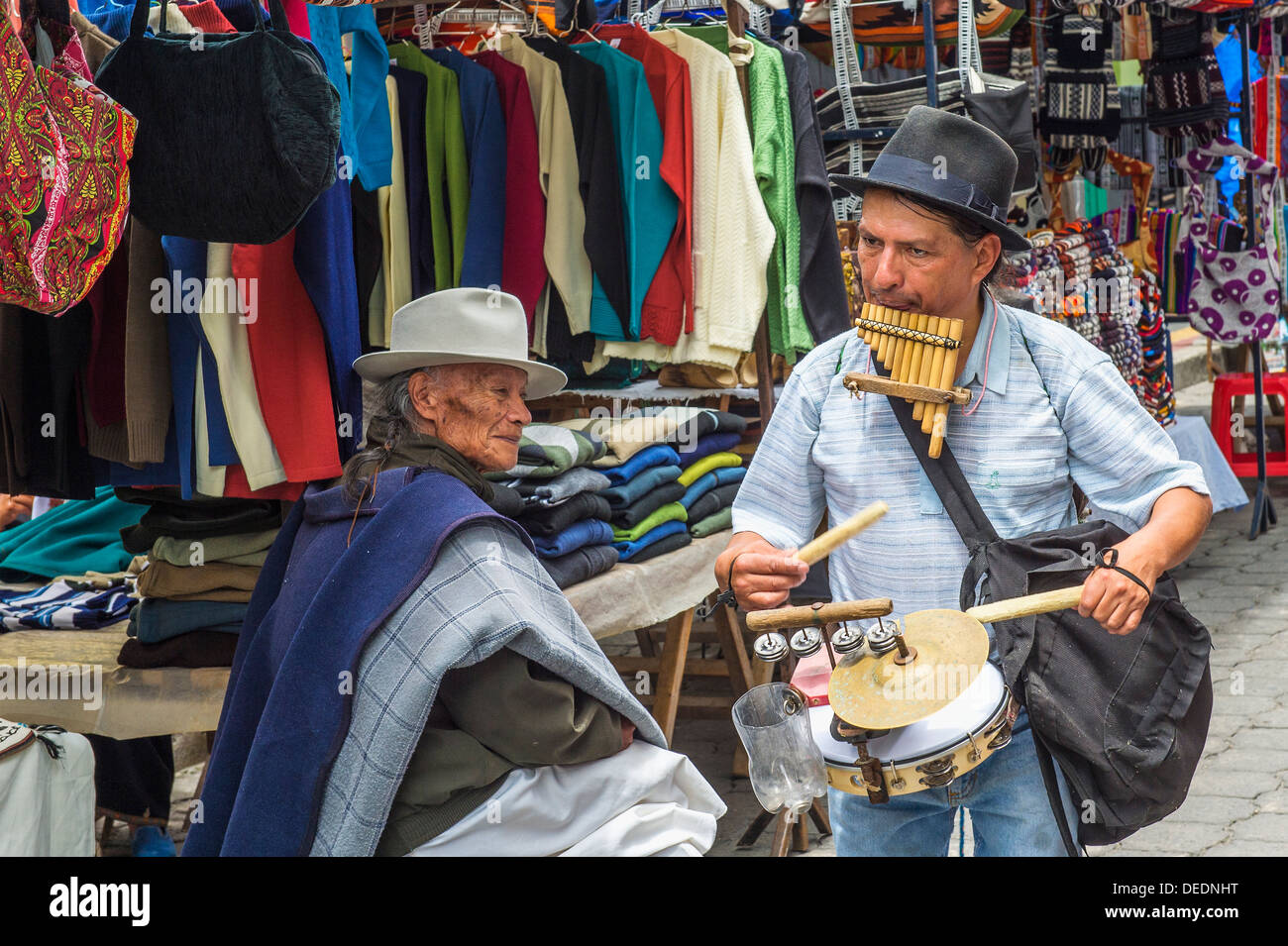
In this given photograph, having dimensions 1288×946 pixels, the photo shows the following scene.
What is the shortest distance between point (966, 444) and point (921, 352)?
193 millimetres

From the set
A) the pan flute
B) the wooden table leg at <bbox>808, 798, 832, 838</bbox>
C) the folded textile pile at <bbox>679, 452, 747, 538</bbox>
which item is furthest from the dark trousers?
the pan flute

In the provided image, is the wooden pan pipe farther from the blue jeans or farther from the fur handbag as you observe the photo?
the fur handbag

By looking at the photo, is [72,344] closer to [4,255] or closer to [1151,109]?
[4,255]

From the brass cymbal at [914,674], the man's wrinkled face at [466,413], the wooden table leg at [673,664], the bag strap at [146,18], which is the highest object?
the bag strap at [146,18]

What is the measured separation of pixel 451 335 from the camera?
9.51 ft

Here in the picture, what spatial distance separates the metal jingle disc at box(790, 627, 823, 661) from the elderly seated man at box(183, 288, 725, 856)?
18.9 inches

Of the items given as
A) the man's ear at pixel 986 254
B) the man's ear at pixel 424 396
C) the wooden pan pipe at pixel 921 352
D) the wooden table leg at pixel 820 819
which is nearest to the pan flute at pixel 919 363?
the wooden pan pipe at pixel 921 352

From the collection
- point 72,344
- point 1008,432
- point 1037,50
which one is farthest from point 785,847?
point 1037,50

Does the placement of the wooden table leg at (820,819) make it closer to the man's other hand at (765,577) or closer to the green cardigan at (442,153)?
the green cardigan at (442,153)

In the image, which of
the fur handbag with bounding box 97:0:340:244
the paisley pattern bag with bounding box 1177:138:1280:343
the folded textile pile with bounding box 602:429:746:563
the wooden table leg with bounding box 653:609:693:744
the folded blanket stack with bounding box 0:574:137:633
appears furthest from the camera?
the paisley pattern bag with bounding box 1177:138:1280:343

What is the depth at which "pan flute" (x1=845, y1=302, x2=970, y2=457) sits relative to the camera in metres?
2.33

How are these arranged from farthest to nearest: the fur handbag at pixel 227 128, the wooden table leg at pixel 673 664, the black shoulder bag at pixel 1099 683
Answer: the wooden table leg at pixel 673 664, the fur handbag at pixel 227 128, the black shoulder bag at pixel 1099 683

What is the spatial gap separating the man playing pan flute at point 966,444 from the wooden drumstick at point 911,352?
0.04m

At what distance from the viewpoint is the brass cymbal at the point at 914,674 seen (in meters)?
2.12
